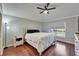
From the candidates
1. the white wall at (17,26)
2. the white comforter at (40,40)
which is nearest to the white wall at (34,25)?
the white wall at (17,26)

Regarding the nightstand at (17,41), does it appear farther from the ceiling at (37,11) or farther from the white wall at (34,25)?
the ceiling at (37,11)

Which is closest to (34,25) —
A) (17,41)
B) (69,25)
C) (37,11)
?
(37,11)

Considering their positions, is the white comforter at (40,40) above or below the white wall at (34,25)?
below

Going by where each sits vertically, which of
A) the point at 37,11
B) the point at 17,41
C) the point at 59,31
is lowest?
the point at 17,41

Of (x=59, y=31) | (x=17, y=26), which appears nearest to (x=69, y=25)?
(x=59, y=31)

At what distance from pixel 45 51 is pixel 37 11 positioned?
703 mm

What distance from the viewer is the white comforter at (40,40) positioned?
1417mm

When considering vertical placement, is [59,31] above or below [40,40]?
above

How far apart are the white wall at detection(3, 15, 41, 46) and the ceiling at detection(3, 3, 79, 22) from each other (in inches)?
2.7

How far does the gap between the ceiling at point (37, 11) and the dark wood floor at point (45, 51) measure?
1.63 ft

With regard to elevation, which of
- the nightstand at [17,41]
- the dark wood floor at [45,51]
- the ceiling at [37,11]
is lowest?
the dark wood floor at [45,51]

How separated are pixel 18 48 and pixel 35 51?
29cm

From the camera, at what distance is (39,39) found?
1412 mm

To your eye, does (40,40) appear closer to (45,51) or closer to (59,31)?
→ (45,51)
